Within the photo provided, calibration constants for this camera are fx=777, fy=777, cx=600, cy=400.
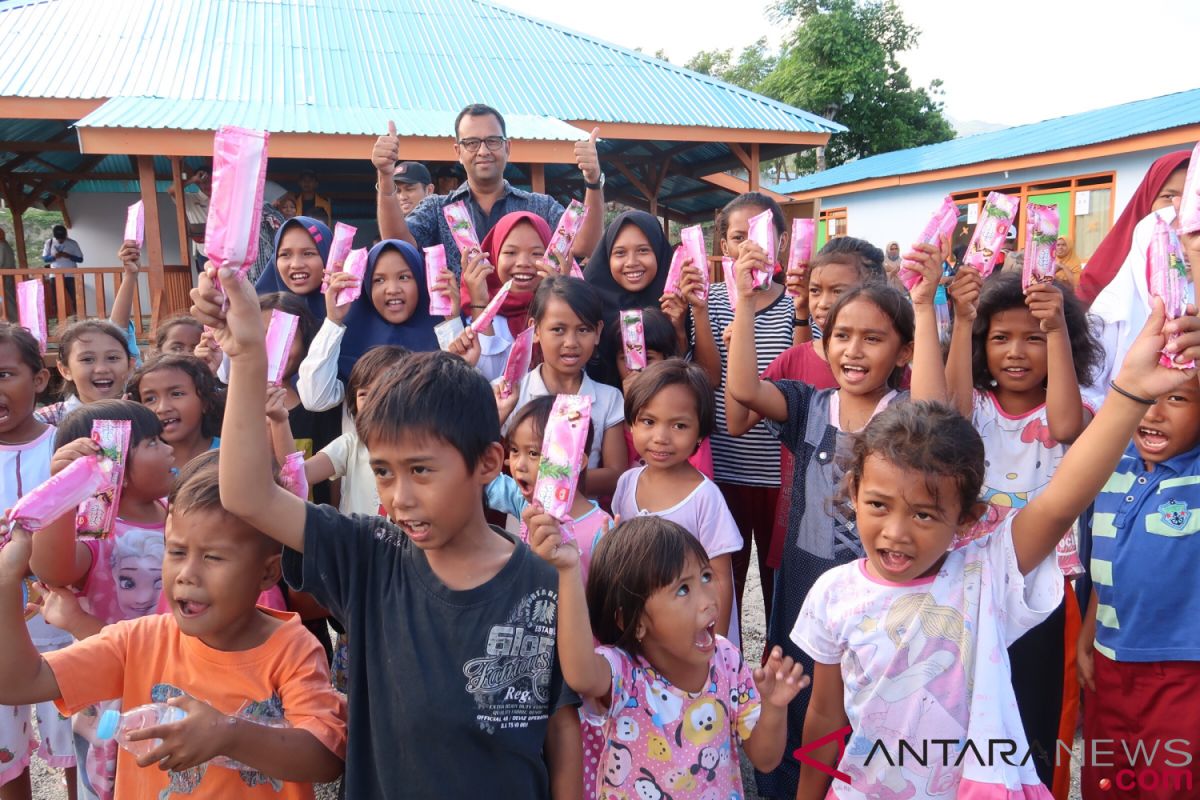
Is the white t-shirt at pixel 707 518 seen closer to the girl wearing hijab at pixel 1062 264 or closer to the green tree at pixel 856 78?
the girl wearing hijab at pixel 1062 264

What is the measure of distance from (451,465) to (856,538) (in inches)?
48.0

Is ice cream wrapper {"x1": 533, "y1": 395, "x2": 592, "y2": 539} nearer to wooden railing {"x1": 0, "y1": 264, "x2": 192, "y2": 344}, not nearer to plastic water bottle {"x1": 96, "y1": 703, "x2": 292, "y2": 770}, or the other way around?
plastic water bottle {"x1": 96, "y1": 703, "x2": 292, "y2": 770}

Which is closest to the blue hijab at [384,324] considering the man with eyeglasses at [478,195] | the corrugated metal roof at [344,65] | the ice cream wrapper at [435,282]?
the ice cream wrapper at [435,282]

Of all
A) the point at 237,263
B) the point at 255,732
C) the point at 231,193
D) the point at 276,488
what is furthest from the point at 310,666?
the point at 231,193

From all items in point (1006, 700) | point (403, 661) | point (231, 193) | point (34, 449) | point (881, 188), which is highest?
point (881, 188)

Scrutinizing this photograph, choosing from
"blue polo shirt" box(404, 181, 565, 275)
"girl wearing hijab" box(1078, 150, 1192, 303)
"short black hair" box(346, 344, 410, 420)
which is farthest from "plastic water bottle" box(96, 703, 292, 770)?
"girl wearing hijab" box(1078, 150, 1192, 303)

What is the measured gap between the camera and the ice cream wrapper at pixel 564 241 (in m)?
3.20

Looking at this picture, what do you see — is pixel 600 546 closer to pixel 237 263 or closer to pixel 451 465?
pixel 451 465

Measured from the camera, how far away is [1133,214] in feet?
10.9

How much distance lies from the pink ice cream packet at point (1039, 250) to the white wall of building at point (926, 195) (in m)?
9.58

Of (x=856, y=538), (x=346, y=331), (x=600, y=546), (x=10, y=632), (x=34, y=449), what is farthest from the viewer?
(x=346, y=331)

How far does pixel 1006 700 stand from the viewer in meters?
1.53

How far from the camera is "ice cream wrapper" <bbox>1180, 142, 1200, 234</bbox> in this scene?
1637 millimetres

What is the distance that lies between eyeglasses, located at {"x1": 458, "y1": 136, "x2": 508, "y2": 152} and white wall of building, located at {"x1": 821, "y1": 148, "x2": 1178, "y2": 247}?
8558 mm
